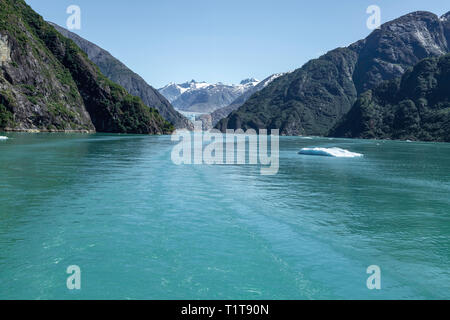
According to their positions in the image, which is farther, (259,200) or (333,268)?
(259,200)

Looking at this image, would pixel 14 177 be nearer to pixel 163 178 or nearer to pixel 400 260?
pixel 163 178

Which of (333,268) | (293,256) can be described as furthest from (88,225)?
(333,268)

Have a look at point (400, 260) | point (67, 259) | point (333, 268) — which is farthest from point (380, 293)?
point (67, 259)

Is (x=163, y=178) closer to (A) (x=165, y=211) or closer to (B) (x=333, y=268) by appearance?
(A) (x=165, y=211)
